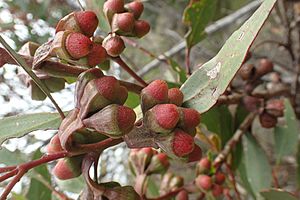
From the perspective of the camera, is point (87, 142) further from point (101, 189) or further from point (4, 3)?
point (4, 3)

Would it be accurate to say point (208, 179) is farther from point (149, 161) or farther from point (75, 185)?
point (75, 185)

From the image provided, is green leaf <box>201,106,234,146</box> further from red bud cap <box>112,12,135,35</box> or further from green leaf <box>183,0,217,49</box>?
red bud cap <box>112,12,135,35</box>

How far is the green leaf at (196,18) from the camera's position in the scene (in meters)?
0.93

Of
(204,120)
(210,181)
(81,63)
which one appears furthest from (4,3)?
(81,63)

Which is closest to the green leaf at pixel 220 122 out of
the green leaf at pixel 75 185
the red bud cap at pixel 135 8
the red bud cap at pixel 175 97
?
the green leaf at pixel 75 185

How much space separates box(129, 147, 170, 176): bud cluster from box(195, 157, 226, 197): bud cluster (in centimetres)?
5

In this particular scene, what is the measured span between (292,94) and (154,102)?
2.10 feet

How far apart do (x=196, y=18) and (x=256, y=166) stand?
0.99 feet

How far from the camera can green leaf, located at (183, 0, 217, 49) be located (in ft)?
3.05

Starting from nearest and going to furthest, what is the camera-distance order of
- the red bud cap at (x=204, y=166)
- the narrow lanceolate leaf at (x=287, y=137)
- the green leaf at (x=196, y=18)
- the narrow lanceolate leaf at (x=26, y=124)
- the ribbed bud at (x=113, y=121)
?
1. the ribbed bud at (x=113, y=121)
2. the narrow lanceolate leaf at (x=26, y=124)
3. the red bud cap at (x=204, y=166)
4. the green leaf at (x=196, y=18)
5. the narrow lanceolate leaf at (x=287, y=137)

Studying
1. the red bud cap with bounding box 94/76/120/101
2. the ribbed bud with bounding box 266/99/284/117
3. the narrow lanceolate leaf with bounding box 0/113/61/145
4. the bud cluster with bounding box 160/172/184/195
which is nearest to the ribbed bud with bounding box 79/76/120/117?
the red bud cap with bounding box 94/76/120/101

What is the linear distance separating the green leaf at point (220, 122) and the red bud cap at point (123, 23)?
37cm

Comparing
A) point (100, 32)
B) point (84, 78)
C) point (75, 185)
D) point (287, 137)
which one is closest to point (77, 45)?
point (84, 78)

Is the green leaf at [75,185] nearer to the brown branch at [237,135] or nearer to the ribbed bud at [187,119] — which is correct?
the brown branch at [237,135]
